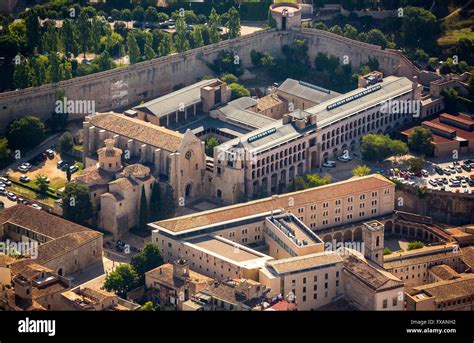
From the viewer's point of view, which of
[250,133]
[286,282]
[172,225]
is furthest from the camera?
[250,133]

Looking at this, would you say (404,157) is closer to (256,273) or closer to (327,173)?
(327,173)

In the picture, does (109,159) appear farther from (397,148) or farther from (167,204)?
(397,148)

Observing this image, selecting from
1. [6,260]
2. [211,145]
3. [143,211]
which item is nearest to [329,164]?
[211,145]

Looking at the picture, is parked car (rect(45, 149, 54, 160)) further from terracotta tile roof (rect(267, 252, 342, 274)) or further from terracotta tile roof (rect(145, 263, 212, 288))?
terracotta tile roof (rect(267, 252, 342, 274))

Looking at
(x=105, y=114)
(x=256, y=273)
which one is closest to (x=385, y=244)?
(x=256, y=273)

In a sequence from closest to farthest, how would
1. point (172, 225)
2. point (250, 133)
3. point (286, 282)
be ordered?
point (286, 282)
point (172, 225)
point (250, 133)

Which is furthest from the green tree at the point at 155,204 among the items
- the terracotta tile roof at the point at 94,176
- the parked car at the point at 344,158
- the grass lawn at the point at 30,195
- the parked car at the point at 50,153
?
the parked car at the point at 344,158

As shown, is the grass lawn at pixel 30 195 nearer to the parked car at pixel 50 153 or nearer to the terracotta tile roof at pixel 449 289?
the parked car at pixel 50 153
